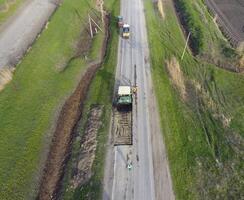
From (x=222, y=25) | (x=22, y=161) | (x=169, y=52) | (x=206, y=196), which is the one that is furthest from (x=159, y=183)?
(x=222, y=25)

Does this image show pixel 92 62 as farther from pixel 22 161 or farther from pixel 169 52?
pixel 22 161

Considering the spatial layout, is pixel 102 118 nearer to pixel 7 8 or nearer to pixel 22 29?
pixel 22 29

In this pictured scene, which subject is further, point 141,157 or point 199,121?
point 199,121

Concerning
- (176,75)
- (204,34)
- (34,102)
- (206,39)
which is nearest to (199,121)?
(176,75)

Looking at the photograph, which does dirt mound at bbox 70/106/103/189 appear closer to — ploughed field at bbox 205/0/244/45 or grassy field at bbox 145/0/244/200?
grassy field at bbox 145/0/244/200

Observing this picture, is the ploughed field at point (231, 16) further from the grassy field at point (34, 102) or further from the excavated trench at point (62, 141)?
the excavated trench at point (62, 141)

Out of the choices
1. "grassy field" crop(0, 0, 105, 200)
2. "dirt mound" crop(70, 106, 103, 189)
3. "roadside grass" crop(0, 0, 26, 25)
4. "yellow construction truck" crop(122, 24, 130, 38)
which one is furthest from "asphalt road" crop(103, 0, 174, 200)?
"roadside grass" crop(0, 0, 26, 25)

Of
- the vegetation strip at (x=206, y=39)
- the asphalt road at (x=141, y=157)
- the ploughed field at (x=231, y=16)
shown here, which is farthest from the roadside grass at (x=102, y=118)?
the ploughed field at (x=231, y=16)
